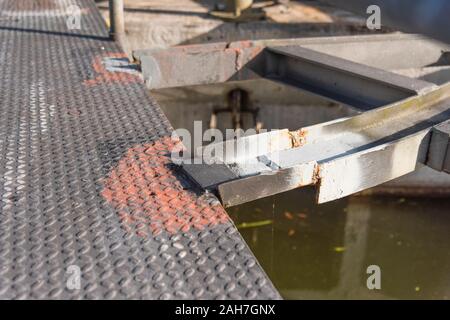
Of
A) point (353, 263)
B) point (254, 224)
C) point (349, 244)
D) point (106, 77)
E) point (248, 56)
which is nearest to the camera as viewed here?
point (106, 77)

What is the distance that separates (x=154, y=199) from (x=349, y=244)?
6710mm

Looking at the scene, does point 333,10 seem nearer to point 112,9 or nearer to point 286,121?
point 286,121

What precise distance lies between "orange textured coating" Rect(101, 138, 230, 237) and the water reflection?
214 inches

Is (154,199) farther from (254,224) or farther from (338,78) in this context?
(254,224)

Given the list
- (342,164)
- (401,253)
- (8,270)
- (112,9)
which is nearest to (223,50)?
(112,9)

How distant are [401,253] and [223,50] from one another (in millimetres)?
5104

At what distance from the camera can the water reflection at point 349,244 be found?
27.0 ft

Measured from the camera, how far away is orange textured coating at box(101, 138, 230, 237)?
9.13ft

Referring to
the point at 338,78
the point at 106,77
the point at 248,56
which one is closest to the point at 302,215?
the point at 248,56

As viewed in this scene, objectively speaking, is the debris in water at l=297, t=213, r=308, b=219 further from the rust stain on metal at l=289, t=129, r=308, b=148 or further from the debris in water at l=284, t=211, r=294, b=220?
the rust stain on metal at l=289, t=129, r=308, b=148

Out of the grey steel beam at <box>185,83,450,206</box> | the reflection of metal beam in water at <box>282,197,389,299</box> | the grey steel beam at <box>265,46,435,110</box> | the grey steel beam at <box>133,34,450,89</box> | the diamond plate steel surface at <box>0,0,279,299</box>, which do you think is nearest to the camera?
the diamond plate steel surface at <box>0,0,279,299</box>

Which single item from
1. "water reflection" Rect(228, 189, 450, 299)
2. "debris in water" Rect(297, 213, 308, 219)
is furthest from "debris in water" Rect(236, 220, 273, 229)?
"debris in water" Rect(297, 213, 308, 219)

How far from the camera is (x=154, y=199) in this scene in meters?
3.01

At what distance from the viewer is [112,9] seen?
21.7 ft
